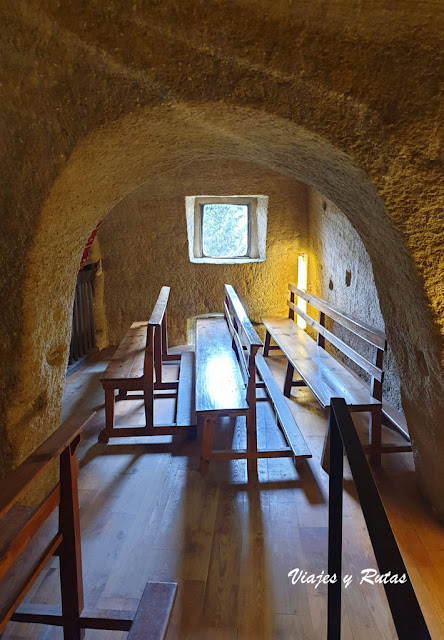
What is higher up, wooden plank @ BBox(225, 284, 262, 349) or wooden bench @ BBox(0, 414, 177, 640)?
wooden plank @ BBox(225, 284, 262, 349)

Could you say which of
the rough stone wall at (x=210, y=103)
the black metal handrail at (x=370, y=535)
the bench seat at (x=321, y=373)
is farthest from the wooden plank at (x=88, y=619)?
the bench seat at (x=321, y=373)

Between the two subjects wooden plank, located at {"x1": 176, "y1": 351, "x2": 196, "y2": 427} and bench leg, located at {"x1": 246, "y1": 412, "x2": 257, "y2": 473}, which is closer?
bench leg, located at {"x1": 246, "y1": 412, "x2": 257, "y2": 473}

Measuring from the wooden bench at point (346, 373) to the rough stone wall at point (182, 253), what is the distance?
1364 millimetres

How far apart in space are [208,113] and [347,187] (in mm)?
742

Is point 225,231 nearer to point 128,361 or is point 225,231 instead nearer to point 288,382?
point 288,382

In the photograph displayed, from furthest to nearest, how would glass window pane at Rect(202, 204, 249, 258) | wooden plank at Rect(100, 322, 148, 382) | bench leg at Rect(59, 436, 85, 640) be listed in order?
glass window pane at Rect(202, 204, 249, 258) < wooden plank at Rect(100, 322, 148, 382) < bench leg at Rect(59, 436, 85, 640)

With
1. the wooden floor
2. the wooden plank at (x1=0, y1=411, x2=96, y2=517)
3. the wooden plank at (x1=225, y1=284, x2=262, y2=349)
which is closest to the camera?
the wooden plank at (x1=0, y1=411, x2=96, y2=517)

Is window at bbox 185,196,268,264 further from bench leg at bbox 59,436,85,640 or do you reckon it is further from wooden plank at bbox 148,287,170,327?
bench leg at bbox 59,436,85,640

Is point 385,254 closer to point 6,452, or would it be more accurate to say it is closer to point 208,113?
point 208,113

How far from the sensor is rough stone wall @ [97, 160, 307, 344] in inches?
226

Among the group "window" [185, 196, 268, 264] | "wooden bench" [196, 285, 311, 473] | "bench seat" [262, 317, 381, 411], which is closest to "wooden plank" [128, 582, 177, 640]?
"wooden bench" [196, 285, 311, 473]

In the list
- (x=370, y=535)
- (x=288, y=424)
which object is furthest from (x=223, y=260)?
(x=370, y=535)

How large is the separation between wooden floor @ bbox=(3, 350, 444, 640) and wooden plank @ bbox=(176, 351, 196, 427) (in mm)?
196

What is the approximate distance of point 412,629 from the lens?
2.12 ft
